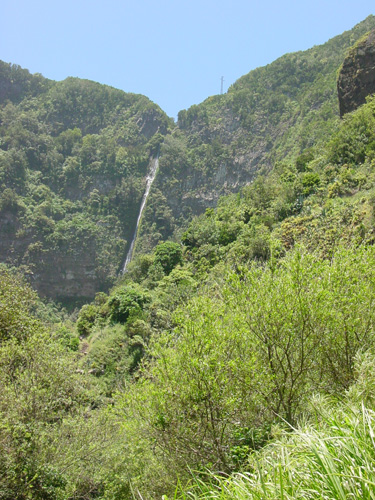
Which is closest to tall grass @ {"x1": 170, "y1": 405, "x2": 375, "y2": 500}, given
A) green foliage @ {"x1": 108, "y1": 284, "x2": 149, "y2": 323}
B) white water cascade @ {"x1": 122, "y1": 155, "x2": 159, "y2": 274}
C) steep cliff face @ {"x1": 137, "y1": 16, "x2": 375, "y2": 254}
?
green foliage @ {"x1": 108, "y1": 284, "x2": 149, "y2": 323}

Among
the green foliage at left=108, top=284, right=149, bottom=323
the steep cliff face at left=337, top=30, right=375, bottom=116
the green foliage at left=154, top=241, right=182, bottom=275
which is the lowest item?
the green foliage at left=108, top=284, right=149, bottom=323

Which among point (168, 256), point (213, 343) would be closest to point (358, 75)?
point (168, 256)

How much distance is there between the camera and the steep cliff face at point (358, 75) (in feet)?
116

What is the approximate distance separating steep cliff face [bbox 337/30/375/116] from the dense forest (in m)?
0.82

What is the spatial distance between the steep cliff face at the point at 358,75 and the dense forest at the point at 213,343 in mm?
821

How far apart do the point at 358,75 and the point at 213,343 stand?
1452 inches

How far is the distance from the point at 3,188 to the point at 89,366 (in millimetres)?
64377

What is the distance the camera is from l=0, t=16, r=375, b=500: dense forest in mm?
5758

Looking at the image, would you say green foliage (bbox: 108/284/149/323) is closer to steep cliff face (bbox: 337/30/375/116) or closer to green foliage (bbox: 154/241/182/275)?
green foliage (bbox: 154/241/182/275)

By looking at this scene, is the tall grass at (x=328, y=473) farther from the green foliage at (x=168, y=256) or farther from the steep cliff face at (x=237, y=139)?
the steep cliff face at (x=237, y=139)

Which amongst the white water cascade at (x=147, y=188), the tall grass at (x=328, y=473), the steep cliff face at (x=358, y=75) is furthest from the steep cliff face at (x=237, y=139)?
the tall grass at (x=328, y=473)

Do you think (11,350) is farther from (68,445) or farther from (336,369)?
(336,369)

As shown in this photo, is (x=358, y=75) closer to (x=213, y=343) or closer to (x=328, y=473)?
(x=213, y=343)

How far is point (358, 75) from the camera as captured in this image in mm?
36250
